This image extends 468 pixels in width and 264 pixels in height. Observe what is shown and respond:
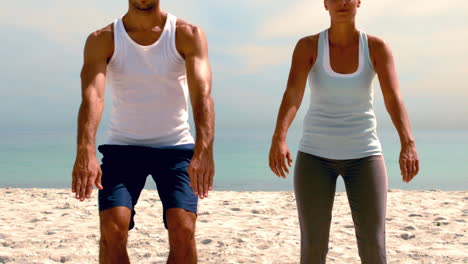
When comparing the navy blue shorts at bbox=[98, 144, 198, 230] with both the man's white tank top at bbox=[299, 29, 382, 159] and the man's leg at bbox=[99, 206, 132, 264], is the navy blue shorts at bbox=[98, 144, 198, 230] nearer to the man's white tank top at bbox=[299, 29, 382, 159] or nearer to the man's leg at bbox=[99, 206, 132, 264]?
the man's leg at bbox=[99, 206, 132, 264]

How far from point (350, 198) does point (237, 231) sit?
4397 mm

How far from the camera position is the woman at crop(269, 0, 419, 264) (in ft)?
11.1

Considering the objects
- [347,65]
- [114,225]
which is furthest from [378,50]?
[114,225]

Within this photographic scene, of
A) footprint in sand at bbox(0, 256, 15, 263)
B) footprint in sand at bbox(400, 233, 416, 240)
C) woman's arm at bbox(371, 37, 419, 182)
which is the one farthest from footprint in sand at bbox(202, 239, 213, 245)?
woman's arm at bbox(371, 37, 419, 182)

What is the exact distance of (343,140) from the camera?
3.41 meters

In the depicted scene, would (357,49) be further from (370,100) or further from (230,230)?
(230,230)

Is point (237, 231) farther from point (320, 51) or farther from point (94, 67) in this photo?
point (94, 67)

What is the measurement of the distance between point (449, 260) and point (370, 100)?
3.79 meters

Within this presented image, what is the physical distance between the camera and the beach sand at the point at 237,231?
6.50m

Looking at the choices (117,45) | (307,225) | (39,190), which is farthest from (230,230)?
(39,190)

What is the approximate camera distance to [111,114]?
3.42 meters

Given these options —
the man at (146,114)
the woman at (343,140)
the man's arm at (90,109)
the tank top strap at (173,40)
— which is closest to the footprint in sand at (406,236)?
the woman at (343,140)

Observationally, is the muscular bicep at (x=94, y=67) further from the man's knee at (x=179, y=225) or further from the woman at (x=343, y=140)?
the woman at (x=343, y=140)

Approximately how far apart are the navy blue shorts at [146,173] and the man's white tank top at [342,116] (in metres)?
0.81
